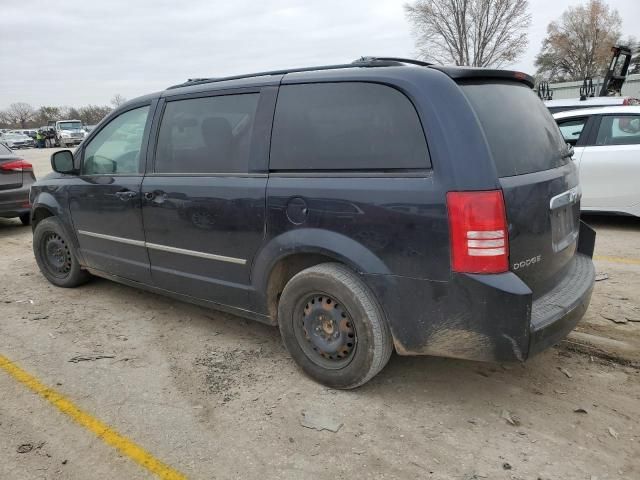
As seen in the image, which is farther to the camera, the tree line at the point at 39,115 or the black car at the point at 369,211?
the tree line at the point at 39,115

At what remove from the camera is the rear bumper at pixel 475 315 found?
2.40 m

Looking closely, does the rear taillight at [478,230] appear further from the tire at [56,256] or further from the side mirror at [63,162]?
the tire at [56,256]

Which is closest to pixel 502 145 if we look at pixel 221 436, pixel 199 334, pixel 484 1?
pixel 221 436

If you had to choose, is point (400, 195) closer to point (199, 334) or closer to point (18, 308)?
point (199, 334)

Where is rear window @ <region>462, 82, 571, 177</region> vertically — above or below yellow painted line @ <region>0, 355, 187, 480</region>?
above

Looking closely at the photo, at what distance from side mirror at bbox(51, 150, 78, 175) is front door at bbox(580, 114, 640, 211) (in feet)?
19.2

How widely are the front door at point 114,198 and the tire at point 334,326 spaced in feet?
4.88

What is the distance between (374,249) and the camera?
2656 millimetres

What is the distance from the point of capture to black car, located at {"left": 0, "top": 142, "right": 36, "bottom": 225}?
298 inches

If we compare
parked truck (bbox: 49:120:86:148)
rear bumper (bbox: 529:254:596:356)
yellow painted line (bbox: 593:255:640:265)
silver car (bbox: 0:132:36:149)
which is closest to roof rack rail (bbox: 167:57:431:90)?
rear bumper (bbox: 529:254:596:356)

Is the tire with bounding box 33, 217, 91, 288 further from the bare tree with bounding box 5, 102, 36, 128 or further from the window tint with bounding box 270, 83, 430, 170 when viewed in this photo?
the bare tree with bounding box 5, 102, 36, 128

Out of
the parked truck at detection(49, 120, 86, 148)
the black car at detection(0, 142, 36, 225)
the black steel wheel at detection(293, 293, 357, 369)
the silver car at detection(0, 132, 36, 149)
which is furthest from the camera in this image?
the silver car at detection(0, 132, 36, 149)

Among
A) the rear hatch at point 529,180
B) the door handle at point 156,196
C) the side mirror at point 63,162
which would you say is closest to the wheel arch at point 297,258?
the rear hatch at point 529,180

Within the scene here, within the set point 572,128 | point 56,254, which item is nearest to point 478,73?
point 56,254
